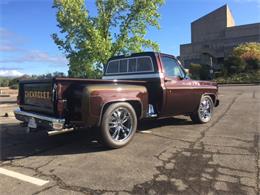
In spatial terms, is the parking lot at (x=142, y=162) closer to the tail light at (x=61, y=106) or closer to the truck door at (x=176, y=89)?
the truck door at (x=176, y=89)

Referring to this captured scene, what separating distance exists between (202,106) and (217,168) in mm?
4050

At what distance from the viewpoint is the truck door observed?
295 inches

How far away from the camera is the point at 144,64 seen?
7734 millimetres

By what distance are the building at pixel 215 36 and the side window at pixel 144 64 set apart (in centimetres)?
4841

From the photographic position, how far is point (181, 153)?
19.0 feet

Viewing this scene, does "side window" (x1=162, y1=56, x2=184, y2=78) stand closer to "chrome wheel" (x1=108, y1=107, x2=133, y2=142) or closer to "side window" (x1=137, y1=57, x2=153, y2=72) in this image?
"side window" (x1=137, y1=57, x2=153, y2=72)

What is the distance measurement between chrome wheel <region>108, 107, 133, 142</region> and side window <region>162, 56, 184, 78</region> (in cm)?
174

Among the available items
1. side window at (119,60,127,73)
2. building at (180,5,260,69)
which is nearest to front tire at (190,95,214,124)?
side window at (119,60,127,73)

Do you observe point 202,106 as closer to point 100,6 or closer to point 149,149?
point 149,149

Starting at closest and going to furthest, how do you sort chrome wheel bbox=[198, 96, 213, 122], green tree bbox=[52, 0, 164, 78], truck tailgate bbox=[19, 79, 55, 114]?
1. truck tailgate bbox=[19, 79, 55, 114]
2. chrome wheel bbox=[198, 96, 213, 122]
3. green tree bbox=[52, 0, 164, 78]

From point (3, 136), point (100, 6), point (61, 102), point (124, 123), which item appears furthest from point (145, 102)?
point (100, 6)

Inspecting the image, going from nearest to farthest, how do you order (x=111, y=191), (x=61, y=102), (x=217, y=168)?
1. (x=111, y=191)
2. (x=217, y=168)
3. (x=61, y=102)

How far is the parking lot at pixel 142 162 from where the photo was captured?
4297mm

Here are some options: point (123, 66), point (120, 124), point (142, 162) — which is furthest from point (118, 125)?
point (123, 66)
